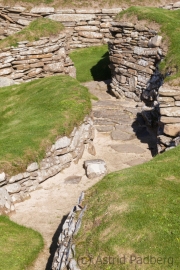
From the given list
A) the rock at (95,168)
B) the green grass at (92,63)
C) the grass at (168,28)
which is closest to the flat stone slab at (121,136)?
the rock at (95,168)

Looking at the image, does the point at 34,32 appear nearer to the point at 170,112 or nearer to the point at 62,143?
the point at 62,143

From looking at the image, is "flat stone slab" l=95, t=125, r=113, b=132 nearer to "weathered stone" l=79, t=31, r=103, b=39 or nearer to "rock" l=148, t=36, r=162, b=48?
"rock" l=148, t=36, r=162, b=48

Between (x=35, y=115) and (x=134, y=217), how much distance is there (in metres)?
8.73

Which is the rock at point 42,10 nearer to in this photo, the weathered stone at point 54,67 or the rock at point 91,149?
the weathered stone at point 54,67

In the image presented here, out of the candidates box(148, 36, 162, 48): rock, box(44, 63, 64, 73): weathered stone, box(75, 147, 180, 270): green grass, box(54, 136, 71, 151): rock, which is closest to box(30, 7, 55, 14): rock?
box(44, 63, 64, 73): weathered stone

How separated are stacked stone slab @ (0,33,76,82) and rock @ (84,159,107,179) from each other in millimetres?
8910

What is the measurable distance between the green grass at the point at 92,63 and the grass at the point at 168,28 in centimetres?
417

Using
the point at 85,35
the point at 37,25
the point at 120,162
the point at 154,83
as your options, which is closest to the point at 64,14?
the point at 85,35

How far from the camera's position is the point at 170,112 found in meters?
15.8

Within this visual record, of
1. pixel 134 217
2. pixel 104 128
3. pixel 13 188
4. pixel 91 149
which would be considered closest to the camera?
pixel 134 217

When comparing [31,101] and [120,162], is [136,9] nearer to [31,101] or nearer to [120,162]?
[31,101]

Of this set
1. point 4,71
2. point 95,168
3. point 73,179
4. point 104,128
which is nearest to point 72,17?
point 4,71

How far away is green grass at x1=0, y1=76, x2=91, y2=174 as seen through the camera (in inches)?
575

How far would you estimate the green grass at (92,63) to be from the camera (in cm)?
2608
